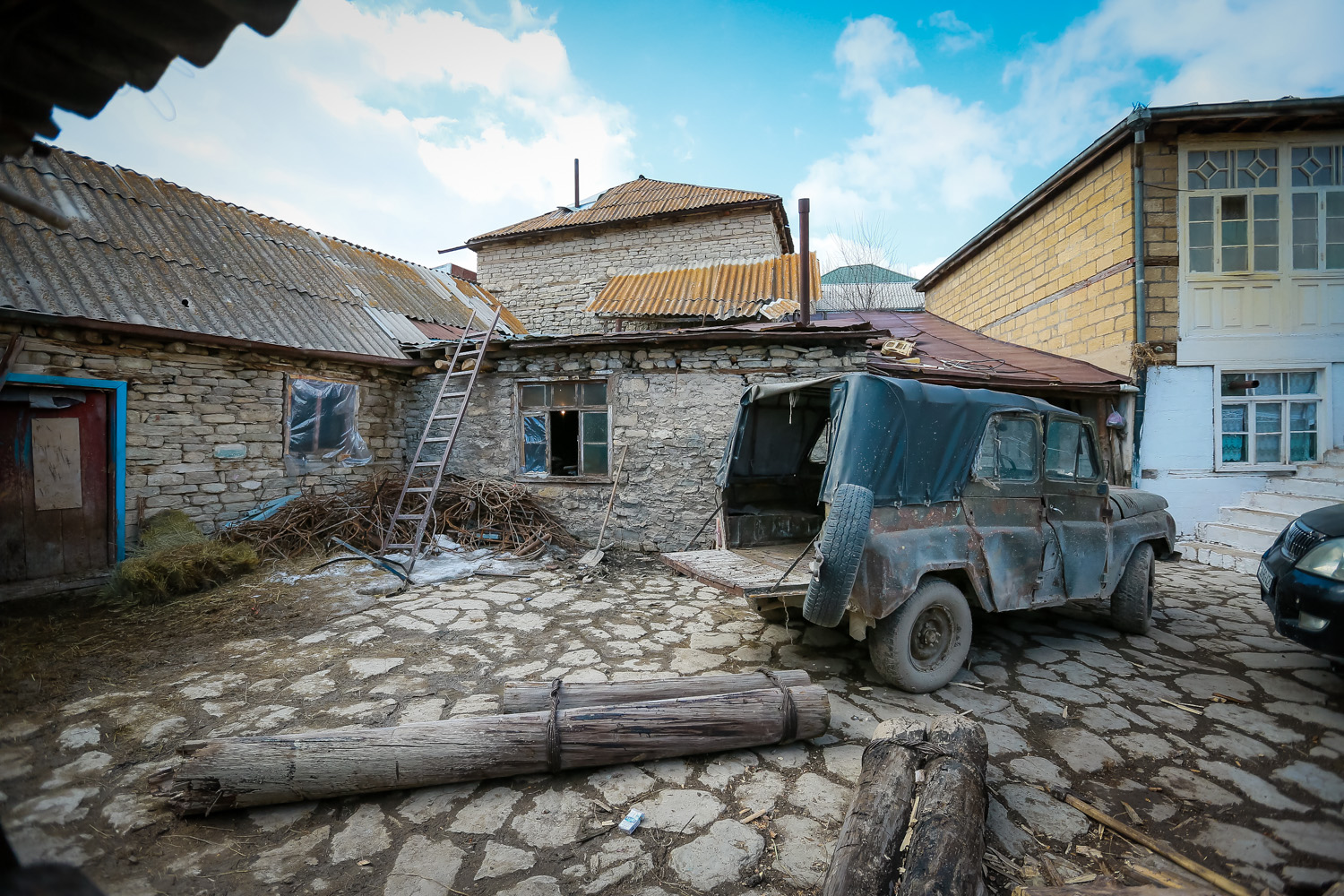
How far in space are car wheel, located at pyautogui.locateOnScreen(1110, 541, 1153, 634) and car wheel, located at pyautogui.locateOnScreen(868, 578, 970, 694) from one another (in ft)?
6.57

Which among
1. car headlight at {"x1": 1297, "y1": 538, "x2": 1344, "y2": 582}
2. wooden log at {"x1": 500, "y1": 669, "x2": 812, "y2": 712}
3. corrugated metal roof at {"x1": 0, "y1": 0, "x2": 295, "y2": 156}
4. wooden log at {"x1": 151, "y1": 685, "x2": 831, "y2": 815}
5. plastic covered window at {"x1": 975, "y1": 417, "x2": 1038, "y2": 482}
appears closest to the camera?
corrugated metal roof at {"x1": 0, "y1": 0, "x2": 295, "y2": 156}

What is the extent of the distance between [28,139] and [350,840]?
271 centimetres

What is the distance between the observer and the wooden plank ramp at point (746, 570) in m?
3.47

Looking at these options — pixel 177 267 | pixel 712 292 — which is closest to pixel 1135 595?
pixel 712 292

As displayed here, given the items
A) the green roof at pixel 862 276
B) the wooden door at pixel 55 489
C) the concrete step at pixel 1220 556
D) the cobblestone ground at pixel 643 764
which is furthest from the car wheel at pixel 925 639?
the green roof at pixel 862 276

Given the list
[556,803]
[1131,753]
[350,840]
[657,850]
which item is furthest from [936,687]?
[350,840]

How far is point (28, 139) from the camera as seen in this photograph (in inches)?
63.1

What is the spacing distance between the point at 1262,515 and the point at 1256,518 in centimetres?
7

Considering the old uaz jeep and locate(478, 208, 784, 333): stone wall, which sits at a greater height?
locate(478, 208, 784, 333): stone wall

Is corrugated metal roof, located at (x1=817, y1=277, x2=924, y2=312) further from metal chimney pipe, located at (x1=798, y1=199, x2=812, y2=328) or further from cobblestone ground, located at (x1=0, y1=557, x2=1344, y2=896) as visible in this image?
cobblestone ground, located at (x1=0, y1=557, x2=1344, y2=896)

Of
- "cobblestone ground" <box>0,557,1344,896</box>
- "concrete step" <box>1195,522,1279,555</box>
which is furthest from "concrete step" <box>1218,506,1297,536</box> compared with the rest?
"cobblestone ground" <box>0,557,1344,896</box>

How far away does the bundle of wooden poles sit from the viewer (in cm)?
241

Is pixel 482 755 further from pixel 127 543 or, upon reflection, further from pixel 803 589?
pixel 127 543

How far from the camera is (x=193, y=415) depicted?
6.89 metres
